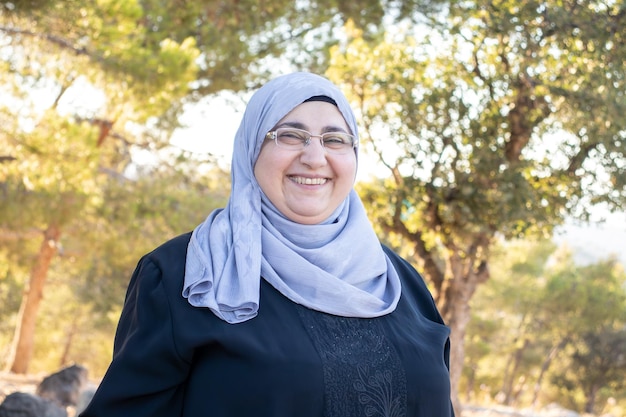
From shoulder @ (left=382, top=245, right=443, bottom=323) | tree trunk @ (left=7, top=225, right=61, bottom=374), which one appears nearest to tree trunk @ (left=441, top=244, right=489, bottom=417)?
shoulder @ (left=382, top=245, right=443, bottom=323)

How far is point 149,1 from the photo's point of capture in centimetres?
983

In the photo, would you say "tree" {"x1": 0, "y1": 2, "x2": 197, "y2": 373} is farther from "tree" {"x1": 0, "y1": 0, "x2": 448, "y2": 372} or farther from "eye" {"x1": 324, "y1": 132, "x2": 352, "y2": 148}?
"eye" {"x1": 324, "y1": 132, "x2": 352, "y2": 148}

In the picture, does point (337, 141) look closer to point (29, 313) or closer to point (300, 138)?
point (300, 138)

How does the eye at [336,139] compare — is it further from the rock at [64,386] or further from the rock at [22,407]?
the rock at [64,386]

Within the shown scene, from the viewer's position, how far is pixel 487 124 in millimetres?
6512

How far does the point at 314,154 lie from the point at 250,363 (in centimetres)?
57

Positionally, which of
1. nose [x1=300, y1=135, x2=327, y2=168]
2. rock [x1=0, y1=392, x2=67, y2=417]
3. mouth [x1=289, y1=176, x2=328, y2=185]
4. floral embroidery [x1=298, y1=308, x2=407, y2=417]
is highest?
nose [x1=300, y1=135, x2=327, y2=168]

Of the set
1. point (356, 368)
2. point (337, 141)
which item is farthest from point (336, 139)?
point (356, 368)

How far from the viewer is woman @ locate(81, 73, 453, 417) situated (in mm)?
1862

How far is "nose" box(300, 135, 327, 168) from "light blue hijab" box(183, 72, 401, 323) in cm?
11

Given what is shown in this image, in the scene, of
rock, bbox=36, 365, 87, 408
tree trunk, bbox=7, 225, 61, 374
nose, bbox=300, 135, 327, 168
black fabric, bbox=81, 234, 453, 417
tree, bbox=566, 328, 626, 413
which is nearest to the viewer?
black fabric, bbox=81, 234, 453, 417

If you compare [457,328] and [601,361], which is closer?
[457,328]

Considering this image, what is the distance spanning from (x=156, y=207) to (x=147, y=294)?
8791 millimetres

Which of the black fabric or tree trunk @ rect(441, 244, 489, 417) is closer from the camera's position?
the black fabric
